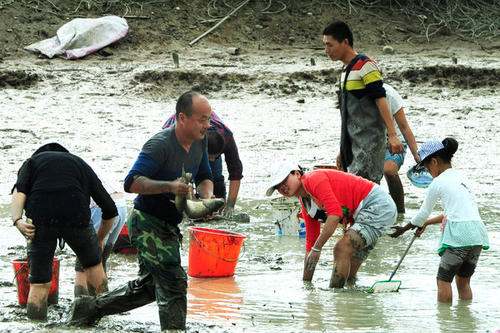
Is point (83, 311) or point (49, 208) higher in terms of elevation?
point (49, 208)

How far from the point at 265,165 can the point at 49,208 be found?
23.1 ft

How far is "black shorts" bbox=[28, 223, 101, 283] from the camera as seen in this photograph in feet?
23.7

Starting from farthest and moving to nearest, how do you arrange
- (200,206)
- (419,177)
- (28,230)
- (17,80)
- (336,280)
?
(17,80), (419,177), (336,280), (28,230), (200,206)

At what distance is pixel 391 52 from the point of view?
715 inches

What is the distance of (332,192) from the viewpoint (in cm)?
821

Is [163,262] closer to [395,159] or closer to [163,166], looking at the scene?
[163,166]

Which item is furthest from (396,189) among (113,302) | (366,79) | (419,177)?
(113,302)

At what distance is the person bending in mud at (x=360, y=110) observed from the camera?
9484mm

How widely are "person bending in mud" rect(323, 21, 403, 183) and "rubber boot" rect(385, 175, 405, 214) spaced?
58.4 inches

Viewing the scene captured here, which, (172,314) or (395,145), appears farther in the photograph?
(395,145)

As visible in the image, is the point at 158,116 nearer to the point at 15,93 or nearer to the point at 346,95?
the point at 15,93

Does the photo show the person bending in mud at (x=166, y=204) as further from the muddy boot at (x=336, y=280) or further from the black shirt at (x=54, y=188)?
the muddy boot at (x=336, y=280)

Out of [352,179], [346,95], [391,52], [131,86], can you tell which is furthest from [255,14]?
[352,179]

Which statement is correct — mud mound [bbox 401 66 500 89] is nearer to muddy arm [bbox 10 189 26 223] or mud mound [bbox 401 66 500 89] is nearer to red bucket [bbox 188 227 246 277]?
red bucket [bbox 188 227 246 277]
